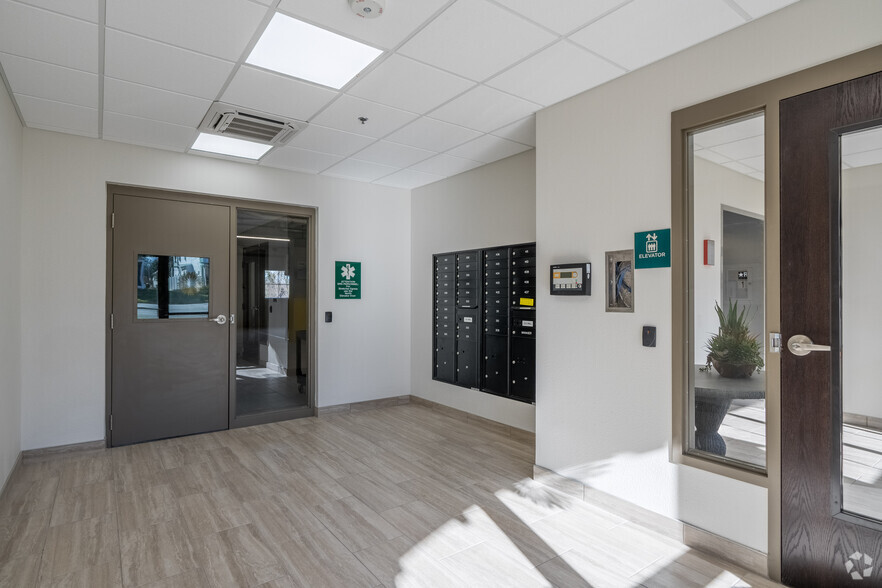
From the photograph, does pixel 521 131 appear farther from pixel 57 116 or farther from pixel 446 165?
pixel 57 116

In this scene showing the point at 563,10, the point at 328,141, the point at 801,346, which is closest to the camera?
the point at 801,346

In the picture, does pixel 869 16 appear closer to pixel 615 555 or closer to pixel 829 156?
pixel 829 156

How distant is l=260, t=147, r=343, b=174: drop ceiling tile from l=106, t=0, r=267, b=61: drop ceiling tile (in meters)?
1.70

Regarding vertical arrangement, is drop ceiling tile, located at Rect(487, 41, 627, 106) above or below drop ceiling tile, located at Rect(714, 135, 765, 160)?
above

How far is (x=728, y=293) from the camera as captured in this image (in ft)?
7.73

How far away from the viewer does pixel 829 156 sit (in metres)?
2.02

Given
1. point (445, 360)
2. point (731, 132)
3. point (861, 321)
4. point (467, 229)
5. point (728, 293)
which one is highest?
point (731, 132)

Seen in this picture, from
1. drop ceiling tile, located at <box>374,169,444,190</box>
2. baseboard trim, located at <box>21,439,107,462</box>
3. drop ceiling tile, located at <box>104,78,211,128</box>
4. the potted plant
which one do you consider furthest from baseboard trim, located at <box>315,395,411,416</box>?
the potted plant

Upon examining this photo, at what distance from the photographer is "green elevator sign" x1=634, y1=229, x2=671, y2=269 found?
8.40ft

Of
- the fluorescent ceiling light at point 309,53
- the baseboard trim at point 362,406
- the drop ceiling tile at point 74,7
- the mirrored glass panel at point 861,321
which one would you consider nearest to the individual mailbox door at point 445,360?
the baseboard trim at point 362,406

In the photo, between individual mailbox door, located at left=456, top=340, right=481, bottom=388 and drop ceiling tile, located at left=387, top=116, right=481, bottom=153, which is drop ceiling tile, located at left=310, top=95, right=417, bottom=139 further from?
individual mailbox door, located at left=456, top=340, right=481, bottom=388

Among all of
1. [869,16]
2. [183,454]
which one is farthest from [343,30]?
[183,454]

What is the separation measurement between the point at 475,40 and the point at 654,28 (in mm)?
871

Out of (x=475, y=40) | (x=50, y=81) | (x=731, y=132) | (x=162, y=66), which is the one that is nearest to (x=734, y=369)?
(x=731, y=132)
